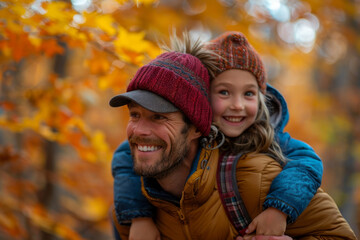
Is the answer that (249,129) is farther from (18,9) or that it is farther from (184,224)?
(18,9)

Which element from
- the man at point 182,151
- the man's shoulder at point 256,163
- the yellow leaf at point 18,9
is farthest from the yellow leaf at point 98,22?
the man's shoulder at point 256,163

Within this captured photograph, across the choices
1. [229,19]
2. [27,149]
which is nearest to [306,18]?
[229,19]

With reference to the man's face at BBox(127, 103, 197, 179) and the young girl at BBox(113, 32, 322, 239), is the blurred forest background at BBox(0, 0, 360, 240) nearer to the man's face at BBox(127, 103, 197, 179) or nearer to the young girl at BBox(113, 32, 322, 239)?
the young girl at BBox(113, 32, 322, 239)

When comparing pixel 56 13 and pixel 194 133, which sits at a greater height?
pixel 56 13

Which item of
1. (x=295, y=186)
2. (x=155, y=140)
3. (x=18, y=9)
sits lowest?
(x=295, y=186)

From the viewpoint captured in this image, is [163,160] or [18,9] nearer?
[163,160]

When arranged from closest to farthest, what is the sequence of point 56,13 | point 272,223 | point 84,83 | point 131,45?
1. point 272,223
2. point 56,13
3. point 131,45
4. point 84,83

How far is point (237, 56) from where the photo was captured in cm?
231

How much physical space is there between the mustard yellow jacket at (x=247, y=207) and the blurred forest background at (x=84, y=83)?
114 cm

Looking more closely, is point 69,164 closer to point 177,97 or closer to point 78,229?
point 78,229

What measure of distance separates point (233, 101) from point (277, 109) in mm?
513

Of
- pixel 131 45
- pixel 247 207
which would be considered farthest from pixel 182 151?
pixel 131 45

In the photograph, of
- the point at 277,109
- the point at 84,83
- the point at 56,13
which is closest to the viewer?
the point at 56,13

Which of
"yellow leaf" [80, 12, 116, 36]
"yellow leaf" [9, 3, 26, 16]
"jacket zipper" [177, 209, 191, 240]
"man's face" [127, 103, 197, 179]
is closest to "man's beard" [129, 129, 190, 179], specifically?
"man's face" [127, 103, 197, 179]
